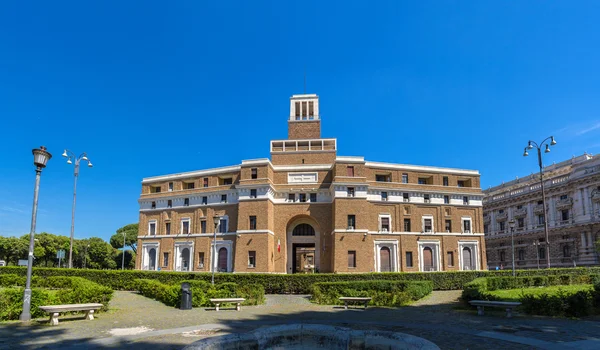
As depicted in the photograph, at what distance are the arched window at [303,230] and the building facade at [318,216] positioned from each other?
0.10m

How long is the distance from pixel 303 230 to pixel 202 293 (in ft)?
78.9

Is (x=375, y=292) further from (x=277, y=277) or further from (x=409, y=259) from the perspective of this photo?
(x=409, y=259)

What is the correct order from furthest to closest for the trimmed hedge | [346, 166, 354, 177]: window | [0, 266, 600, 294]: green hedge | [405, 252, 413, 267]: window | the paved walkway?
1. [405, 252, 413, 267]: window
2. [346, 166, 354, 177]: window
3. [0, 266, 600, 294]: green hedge
4. the trimmed hedge
5. the paved walkway

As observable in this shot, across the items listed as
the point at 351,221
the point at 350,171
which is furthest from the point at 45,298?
the point at 350,171

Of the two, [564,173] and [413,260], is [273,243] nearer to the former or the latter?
[413,260]

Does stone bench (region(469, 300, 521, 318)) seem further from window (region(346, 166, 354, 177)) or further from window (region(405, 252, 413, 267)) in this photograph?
window (region(405, 252, 413, 267))

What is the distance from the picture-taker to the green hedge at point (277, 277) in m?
25.5

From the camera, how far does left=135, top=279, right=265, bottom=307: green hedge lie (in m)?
17.7

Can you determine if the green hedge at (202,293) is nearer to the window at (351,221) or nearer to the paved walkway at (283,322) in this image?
the paved walkway at (283,322)

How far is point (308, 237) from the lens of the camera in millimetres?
40719

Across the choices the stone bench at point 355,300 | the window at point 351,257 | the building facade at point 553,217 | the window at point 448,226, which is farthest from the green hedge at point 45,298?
the building facade at point 553,217

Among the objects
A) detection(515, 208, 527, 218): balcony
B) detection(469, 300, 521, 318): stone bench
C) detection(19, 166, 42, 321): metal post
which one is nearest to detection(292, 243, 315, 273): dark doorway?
detection(515, 208, 527, 218): balcony

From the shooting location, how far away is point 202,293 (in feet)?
58.8

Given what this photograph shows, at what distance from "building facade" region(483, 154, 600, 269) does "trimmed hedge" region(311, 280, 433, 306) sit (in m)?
29.1
